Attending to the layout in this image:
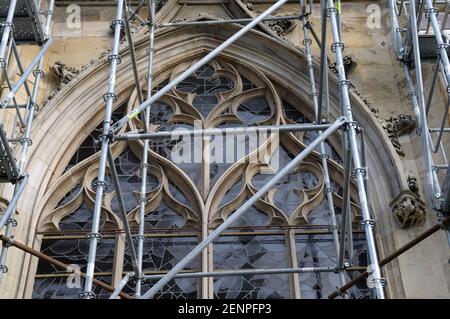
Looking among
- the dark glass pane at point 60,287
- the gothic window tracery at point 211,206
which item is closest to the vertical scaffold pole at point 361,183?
the gothic window tracery at point 211,206

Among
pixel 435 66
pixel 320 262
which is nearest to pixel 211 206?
pixel 320 262

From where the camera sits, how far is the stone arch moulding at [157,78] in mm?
9109

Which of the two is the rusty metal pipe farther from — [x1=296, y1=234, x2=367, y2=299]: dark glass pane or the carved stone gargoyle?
the carved stone gargoyle

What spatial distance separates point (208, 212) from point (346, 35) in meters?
3.29

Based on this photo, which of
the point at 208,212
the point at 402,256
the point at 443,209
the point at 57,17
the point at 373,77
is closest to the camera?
the point at 443,209

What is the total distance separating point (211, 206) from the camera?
30.8 ft

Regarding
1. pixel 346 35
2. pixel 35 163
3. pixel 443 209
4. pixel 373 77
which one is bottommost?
pixel 443 209

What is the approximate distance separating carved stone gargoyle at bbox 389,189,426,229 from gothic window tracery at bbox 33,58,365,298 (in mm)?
609

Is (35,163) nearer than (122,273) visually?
No

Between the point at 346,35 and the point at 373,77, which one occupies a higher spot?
the point at 346,35

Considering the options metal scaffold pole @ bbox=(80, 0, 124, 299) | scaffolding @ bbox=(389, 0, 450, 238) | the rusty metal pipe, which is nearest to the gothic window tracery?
the rusty metal pipe

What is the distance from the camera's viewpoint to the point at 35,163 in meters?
9.55

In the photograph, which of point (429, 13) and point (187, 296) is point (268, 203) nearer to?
point (187, 296)

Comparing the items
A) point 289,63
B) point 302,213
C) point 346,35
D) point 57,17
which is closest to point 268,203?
point 302,213
